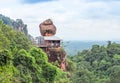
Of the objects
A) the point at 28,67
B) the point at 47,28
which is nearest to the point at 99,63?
the point at 47,28

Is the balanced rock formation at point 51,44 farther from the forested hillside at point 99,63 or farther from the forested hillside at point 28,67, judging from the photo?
the forested hillside at point 99,63

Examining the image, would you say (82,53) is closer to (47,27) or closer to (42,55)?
(47,27)

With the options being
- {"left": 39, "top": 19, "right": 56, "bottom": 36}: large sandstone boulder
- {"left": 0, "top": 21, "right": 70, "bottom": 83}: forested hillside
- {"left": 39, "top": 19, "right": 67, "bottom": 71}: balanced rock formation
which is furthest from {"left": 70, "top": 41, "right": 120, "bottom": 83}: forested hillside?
{"left": 0, "top": 21, "right": 70, "bottom": 83}: forested hillside

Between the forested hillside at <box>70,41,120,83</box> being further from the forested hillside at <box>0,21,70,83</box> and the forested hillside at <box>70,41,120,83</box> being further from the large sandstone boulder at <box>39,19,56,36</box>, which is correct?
the forested hillside at <box>0,21,70,83</box>

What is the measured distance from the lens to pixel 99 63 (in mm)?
62094

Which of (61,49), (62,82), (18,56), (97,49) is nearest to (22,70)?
(18,56)

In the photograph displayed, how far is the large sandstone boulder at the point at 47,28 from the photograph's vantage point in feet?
143

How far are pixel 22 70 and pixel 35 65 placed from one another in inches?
62.4

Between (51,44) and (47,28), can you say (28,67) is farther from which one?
(47,28)

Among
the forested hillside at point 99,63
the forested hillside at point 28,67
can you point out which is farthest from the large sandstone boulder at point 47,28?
the forested hillside at point 99,63

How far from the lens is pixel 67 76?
4331 cm

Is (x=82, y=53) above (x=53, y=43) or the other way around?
the other way around

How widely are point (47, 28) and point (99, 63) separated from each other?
66.4 feet

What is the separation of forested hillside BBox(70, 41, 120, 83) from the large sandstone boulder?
11.6 m
